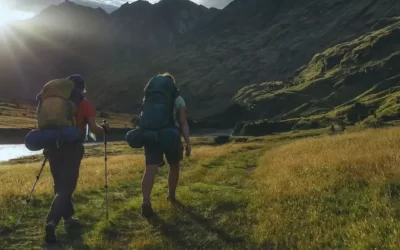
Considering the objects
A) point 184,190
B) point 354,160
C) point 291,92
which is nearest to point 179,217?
point 184,190

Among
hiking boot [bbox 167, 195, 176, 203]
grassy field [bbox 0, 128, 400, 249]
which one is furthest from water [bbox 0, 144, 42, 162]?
hiking boot [bbox 167, 195, 176, 203]

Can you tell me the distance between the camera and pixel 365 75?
637ft

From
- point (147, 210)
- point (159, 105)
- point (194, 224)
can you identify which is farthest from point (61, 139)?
point (194, 224)

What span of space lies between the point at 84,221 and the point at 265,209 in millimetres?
4685

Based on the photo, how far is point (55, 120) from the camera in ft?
29.6

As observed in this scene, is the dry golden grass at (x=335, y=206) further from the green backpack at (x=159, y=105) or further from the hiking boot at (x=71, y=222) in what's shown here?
the hiking boot at (x=71, y=222)

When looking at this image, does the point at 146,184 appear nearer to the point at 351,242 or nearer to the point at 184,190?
the point at 184,190

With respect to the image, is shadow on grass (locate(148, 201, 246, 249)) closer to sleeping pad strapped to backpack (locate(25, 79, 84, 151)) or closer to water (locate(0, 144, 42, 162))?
sleeping pad strapped to backpack (locate(25, 79, 84, 151))

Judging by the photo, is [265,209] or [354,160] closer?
[265,209]

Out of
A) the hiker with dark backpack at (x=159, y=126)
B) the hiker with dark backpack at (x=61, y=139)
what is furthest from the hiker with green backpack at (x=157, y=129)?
the hiker with dark backpack at (x=61, y=139)

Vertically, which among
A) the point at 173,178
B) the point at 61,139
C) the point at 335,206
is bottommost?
the point at 335,206

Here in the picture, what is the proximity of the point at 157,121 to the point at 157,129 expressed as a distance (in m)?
0.21

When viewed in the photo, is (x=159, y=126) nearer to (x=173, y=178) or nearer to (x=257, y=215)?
(x=173, y=178)

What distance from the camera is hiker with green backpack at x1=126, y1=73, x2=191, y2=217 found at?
10.2 meters
